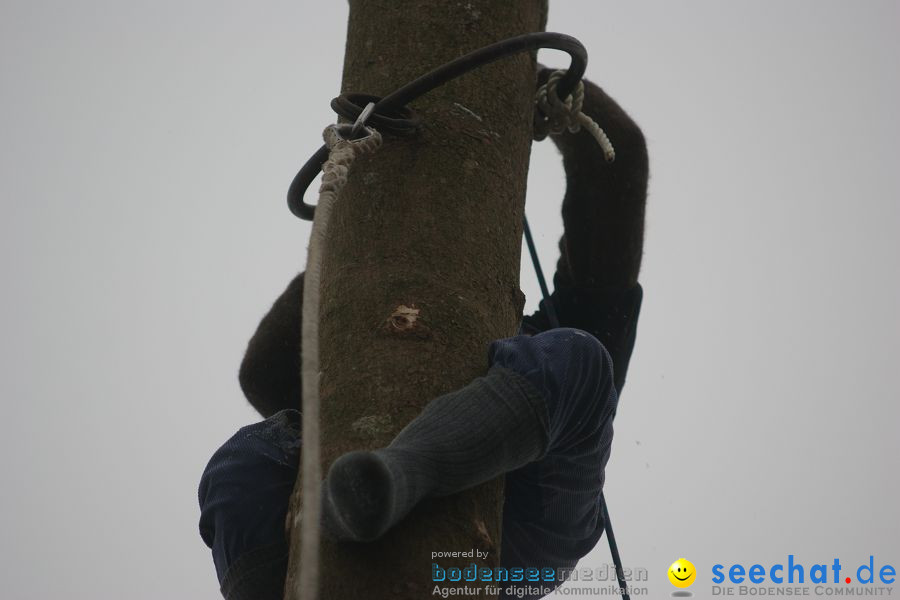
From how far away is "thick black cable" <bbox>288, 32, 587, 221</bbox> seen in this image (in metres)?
1.54

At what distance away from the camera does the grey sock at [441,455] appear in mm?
1132

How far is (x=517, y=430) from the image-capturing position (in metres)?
1.32

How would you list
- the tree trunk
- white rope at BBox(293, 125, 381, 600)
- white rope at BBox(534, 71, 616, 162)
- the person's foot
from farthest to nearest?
white rope at BBox(534, 71, 616, 162) < the tree trunk < the person's foot < white rope at BBox(293, 125, 381, 600)

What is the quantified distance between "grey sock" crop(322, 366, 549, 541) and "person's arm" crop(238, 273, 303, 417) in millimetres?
705

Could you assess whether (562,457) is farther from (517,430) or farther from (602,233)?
(602,233)

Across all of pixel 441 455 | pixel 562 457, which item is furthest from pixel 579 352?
pixel 441 455

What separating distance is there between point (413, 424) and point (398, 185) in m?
0.42

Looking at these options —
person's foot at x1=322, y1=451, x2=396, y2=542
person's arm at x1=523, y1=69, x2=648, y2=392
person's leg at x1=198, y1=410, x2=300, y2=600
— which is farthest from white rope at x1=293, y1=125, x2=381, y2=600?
person's arm at x1=523, y1=69, x2=648, y2=392

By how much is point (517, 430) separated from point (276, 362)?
767mm

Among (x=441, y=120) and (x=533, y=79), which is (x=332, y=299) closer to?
(x=441, y=120)

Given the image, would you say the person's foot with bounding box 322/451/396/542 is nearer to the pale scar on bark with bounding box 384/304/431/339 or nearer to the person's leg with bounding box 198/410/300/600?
the pale scar on bark with bounding box 384/304/431/339

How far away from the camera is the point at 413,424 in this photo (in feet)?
4.11

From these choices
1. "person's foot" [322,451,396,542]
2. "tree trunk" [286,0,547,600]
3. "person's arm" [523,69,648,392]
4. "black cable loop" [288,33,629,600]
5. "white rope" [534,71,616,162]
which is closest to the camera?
"person's foot" [322,451,396,542]

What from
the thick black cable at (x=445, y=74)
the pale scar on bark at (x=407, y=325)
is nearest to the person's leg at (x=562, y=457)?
the pale scar on bark at (x=407, y=325)
